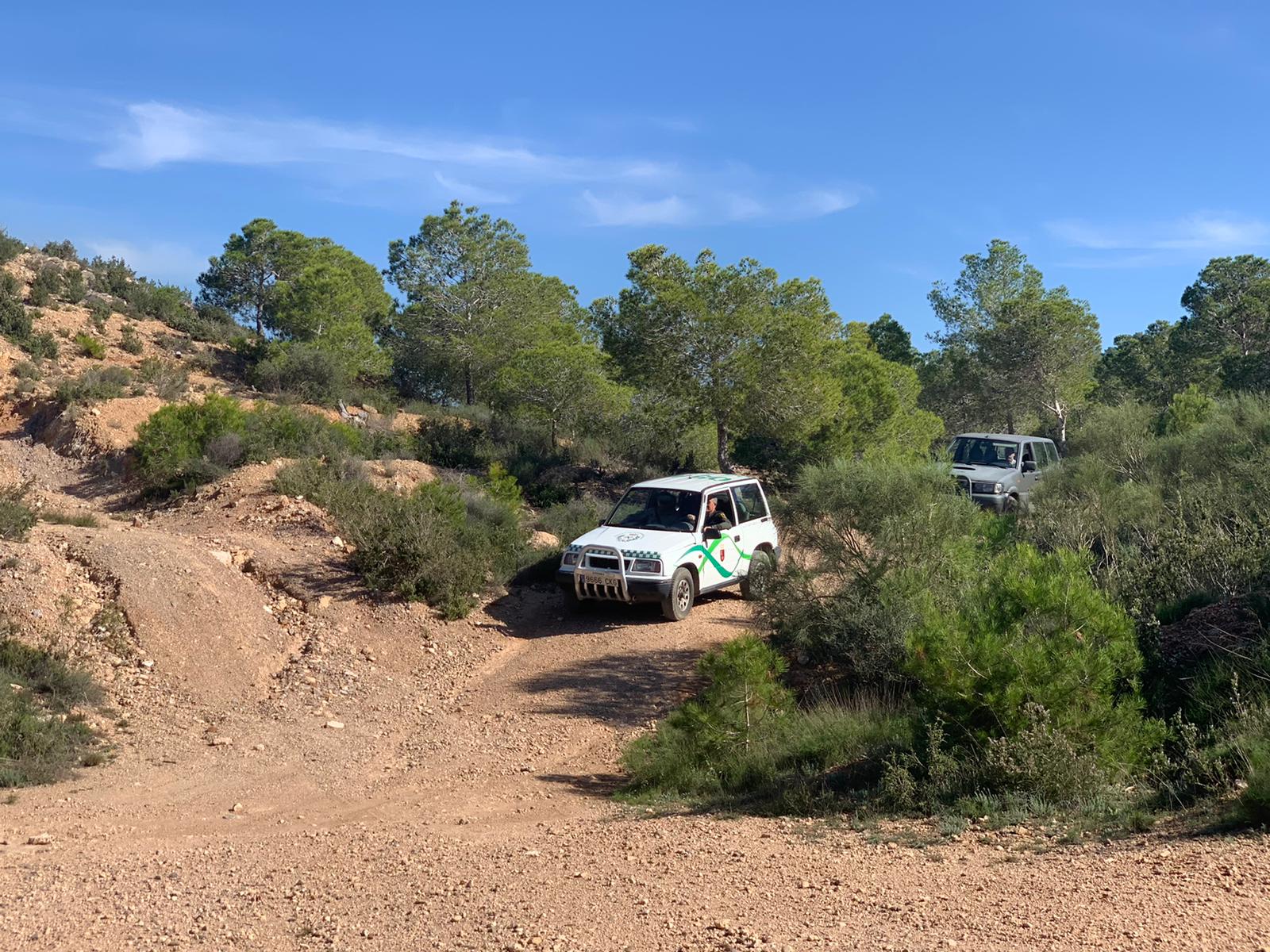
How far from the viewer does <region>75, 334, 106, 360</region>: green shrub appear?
2686cm

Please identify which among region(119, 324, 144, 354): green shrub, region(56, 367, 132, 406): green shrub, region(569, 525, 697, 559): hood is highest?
region(119, 324, 144, 354): green shrub

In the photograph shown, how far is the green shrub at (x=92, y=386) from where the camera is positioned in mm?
21688

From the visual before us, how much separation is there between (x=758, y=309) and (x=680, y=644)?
11965mm

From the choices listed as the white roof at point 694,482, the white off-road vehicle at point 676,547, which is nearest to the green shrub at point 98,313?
the white off-road vehicle at point 676,547

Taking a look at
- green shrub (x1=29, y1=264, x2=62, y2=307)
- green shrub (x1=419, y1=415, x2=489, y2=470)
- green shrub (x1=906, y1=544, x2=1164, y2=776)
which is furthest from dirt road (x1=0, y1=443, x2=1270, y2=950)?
green shrub (x1=29, y1=264, x2=62, y2=307)

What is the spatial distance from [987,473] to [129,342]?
22844mm

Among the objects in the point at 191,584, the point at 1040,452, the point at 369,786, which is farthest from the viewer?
the point at 1040,452

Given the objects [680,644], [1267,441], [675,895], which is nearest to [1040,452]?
[1267,441]

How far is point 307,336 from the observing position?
32844 millimetres

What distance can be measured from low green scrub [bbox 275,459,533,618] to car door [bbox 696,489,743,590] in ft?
9.82

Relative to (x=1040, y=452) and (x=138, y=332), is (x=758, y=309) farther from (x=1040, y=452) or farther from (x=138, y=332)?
(x=138, y=332)

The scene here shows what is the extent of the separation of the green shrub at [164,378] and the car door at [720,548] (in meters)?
14.7

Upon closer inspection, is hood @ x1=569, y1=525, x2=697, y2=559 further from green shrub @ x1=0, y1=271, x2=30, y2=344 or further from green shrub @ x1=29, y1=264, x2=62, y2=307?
green shrub @ x1=29, y1=264, x2=62, y2=307

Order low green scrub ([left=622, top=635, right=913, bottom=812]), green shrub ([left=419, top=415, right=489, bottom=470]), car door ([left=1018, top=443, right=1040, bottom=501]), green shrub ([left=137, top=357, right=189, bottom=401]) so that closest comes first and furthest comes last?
low green scrub ([left=622, top=635, right=913, bottom=812]) < car door ([left=1018, top=443, right=1040, bottom=501]) < green shrub ([left=137, top=357, right=189, bottom=401]) < green shrub ([left=419, top=415, right=489, bottom=470])
